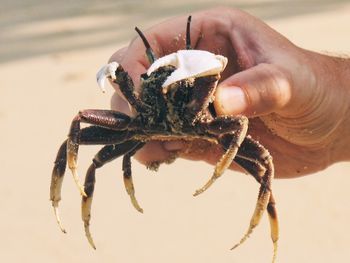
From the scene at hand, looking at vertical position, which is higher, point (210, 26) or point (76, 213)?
point (210, 26)

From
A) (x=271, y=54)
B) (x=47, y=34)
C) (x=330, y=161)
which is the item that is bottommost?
(x=47, y=34)

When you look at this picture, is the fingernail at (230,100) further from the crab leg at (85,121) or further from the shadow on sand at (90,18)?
the shadow on sand at (90,18)

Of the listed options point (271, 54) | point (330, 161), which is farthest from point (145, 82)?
point (330, 161)

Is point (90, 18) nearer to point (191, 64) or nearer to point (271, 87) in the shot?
point (271, 87)

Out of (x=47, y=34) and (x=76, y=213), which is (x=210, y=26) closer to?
(x=76, y=213)

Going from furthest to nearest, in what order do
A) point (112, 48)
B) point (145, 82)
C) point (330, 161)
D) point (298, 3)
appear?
point (298, 3) → point (112, 48) → point (330, 161) → point (145, 82)

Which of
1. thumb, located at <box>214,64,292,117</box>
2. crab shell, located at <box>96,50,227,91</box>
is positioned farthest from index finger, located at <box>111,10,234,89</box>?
crab shell, located at <box>96,50,227,91</box>

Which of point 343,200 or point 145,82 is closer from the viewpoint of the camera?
point 145,82

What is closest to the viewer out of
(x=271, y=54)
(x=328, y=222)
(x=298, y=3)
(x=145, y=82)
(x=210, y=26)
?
(x=145, y=82)
